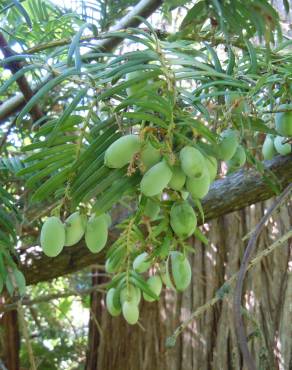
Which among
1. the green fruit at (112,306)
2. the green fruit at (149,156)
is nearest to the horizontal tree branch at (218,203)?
the green fruit at (112,306)

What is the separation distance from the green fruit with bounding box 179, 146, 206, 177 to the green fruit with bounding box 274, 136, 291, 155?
2.27 ft

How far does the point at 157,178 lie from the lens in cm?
62

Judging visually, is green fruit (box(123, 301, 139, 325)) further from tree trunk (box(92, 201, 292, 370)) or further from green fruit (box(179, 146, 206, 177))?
tree trunk (box(92, 201, 292, 370))

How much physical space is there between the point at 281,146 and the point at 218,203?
257mm

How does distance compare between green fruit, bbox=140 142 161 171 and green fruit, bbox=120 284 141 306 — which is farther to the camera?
green fruit, bbox=120 284 141 306

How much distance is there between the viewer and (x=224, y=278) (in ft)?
6.63

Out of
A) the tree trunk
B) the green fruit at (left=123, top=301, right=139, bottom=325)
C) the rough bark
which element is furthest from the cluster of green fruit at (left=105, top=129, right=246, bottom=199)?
the rough bark

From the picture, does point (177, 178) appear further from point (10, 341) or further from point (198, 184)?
point (10, 341)

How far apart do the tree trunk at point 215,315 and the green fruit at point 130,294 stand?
2.78 feet

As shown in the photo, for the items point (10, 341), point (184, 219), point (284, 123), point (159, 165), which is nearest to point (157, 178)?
point (159, 165)

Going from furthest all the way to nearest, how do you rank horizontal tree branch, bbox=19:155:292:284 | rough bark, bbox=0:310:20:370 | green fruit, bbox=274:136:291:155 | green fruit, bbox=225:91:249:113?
1. rough bark, bbox=0:310:20:370
2. horizontal tree branch, bbox=19:155:292:284
3. green fruit, bbox=274:136:291:155
4. green fruit, bbox=225:91:249:113

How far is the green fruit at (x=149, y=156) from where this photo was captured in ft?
2.17

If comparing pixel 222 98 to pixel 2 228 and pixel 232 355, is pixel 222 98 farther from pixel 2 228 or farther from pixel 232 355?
pixel 232 355

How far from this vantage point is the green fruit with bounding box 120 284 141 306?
1.04 metres
